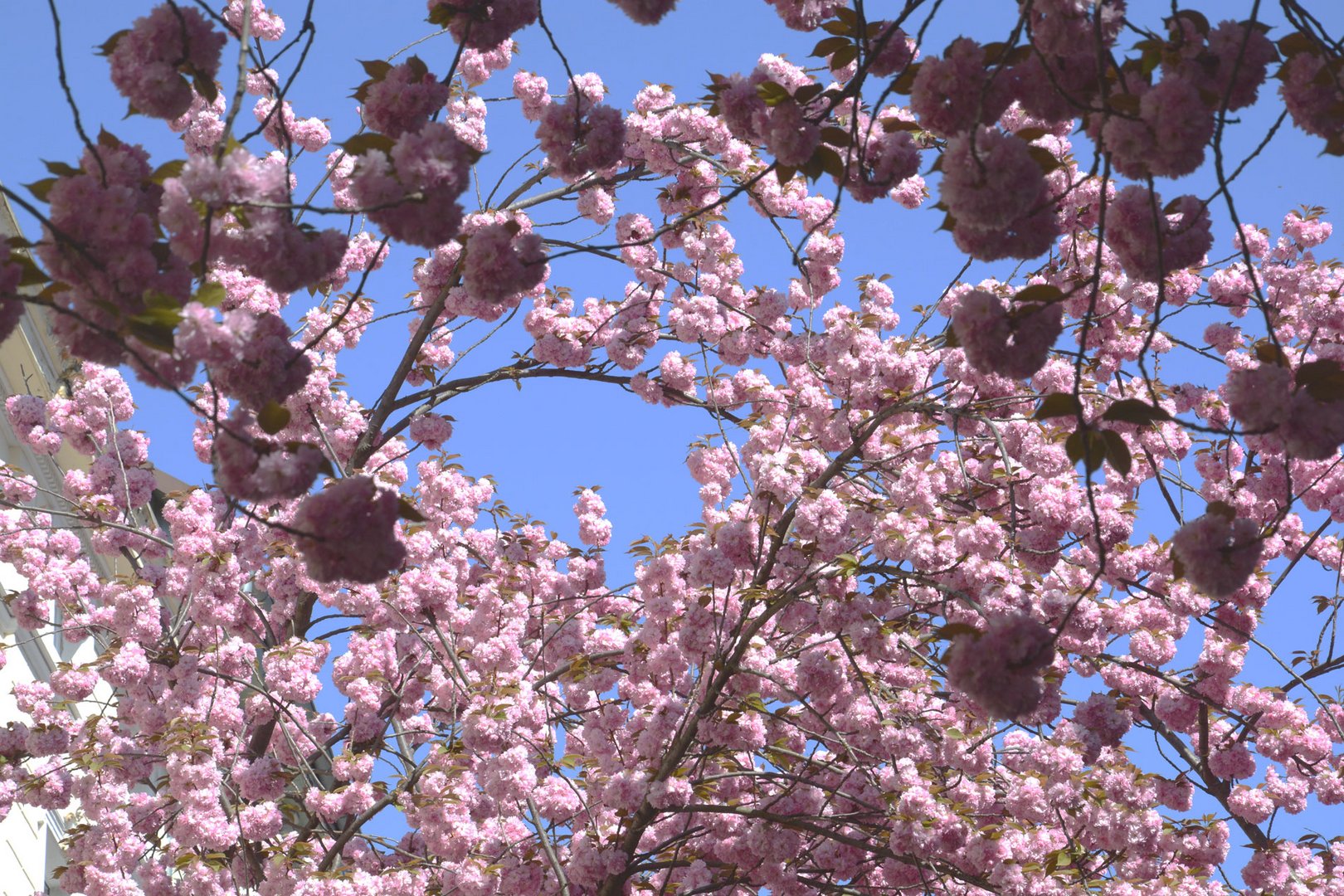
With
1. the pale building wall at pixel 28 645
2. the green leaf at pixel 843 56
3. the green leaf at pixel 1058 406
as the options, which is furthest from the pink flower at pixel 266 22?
the green leaf at pixel 1058 406

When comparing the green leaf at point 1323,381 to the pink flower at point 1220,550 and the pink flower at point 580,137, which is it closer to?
the pink flower at point 1220,550

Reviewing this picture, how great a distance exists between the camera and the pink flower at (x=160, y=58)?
2.80m

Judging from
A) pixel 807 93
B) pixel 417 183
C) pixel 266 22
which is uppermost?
pixel 266 22

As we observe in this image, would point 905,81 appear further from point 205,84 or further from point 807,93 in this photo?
point 205,84

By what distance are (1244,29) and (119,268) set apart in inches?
95.1

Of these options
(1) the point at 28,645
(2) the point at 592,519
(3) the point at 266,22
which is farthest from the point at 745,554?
(1) the point at 28,645

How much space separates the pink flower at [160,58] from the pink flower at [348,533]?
1.04m

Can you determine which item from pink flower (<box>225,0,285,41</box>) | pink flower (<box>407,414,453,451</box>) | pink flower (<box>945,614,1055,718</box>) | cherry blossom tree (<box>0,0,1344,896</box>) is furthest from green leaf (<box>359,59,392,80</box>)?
pink flower (<box>225,0,285,41</box>)

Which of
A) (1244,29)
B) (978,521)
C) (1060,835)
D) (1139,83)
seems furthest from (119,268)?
(1060,835)

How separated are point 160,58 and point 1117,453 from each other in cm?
228

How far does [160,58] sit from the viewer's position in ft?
9.25

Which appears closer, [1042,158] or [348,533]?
[348,533]

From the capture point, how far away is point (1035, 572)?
253 inches

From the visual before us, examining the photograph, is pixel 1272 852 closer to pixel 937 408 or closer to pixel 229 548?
pixel 937 408
